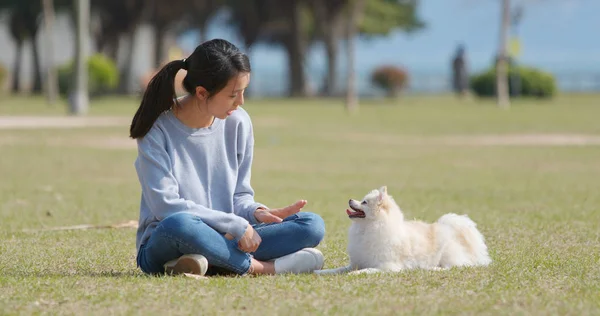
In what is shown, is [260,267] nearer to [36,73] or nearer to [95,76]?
[95,76]

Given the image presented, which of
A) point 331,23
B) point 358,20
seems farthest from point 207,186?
point 358,20

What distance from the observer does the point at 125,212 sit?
12578mm

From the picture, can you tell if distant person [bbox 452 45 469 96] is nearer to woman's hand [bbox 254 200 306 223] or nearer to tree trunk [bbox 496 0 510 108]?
tree trunk [bbox 496 0 510 108]

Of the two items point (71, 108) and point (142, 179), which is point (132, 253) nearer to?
point (142, 179)

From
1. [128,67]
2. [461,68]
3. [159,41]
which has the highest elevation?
[159,41]

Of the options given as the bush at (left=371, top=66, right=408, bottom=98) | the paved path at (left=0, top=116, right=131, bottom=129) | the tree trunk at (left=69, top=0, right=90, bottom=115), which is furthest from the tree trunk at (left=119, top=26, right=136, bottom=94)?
the paved path at (left=0, top=116, right=131, bottom=129)

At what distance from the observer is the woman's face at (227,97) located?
7.18 meters

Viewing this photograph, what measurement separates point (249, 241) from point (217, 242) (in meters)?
0.20

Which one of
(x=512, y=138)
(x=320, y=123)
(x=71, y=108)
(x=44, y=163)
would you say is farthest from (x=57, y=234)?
(x=71, y=108)

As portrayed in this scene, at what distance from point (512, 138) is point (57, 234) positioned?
58.2 ft

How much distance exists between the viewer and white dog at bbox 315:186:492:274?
7.29 meters

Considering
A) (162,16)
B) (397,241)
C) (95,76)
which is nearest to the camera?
(397,241)

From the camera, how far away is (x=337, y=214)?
12.3 m

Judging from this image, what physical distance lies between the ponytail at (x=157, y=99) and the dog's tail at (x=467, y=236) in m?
1.89
